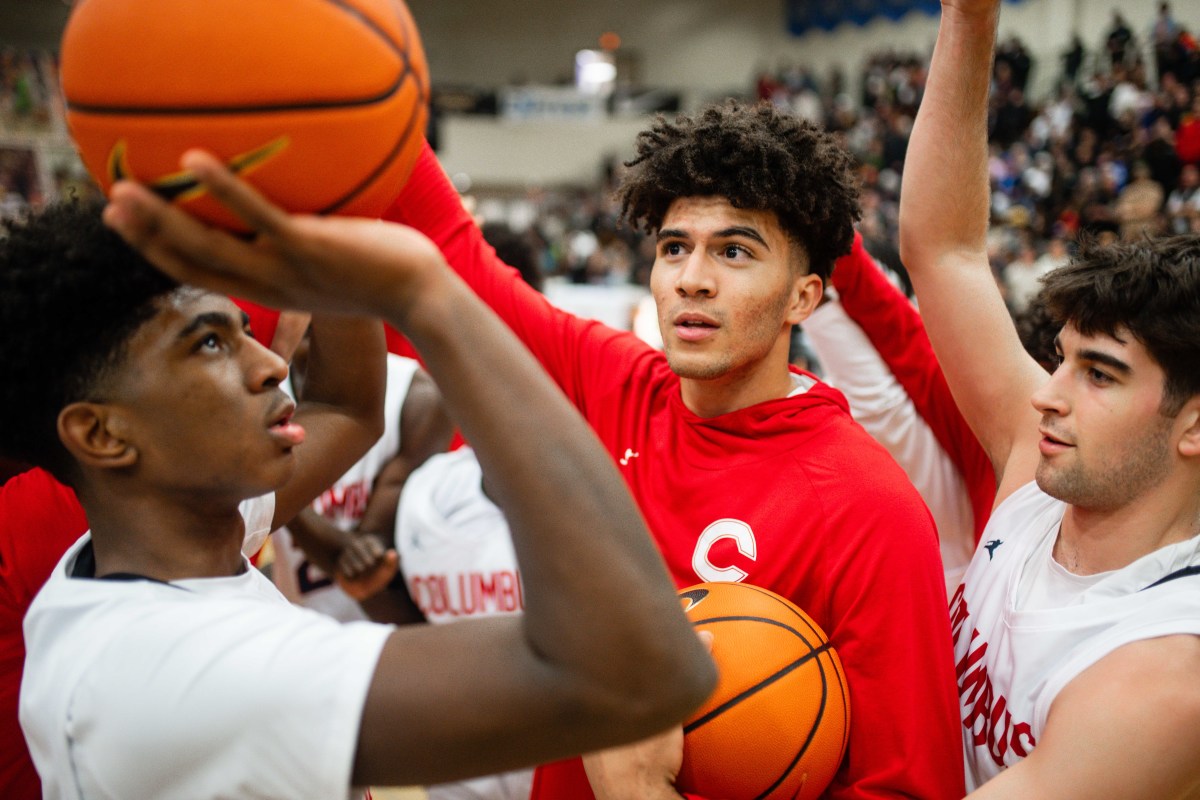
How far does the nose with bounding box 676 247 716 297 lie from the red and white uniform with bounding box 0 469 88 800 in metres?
1.46

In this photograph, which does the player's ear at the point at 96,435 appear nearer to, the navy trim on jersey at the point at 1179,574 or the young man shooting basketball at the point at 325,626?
the young man shooting basketball at the point at 325,626

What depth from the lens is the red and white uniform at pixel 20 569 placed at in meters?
2.16

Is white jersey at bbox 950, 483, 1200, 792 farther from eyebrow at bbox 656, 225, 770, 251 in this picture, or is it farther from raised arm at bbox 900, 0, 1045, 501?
eyebrow at bbox 656, 225, 770, 251

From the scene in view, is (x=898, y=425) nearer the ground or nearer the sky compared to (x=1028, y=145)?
nearer the sky

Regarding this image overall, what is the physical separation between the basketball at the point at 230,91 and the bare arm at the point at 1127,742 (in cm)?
152

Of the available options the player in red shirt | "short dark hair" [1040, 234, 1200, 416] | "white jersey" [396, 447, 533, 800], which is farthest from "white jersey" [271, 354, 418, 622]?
"short dark hair" [1040, 234, 1200, 416]

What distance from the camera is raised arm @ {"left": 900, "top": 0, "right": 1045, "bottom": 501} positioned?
95.0 inches

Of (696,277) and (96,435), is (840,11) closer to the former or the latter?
(696,277)

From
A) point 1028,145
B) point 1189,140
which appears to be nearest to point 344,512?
point 1189,140

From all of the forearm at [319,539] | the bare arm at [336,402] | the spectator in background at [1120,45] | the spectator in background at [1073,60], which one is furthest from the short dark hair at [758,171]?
the spectator in background at [1073,60]

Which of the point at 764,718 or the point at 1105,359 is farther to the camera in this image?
the point at 1105,359

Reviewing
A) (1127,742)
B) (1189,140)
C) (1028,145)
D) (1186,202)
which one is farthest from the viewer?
(1028,145)

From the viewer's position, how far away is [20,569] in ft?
7.10

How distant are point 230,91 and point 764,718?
1.35 m
